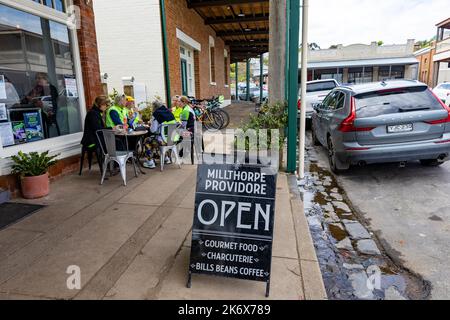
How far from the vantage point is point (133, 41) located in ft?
30.9

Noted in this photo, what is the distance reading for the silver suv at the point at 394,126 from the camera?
5027 millimetres

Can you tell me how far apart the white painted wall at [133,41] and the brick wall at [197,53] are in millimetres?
500

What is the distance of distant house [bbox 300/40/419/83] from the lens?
31.6 meters

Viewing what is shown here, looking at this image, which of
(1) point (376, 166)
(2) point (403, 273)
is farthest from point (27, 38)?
(1) point (376, 166)

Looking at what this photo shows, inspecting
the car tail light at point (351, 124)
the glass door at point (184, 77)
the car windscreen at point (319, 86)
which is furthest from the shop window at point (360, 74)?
the car tail light at point (351, 124)

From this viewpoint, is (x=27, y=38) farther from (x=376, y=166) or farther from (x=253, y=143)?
(x=376, y=166)

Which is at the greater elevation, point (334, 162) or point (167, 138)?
point (167, 138)

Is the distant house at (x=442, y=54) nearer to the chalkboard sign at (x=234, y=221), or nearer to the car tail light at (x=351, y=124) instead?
the car tail light at (x=351, y=124)

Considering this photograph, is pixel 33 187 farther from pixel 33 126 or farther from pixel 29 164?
pixel 33 126

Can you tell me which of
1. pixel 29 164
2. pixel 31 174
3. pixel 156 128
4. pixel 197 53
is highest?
pixel 197 53

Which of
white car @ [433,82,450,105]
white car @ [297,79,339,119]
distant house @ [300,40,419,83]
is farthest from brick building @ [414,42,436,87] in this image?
white car @ [297,79,339,119]

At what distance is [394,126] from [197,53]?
10.0 metres

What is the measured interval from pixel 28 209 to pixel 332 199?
4.14 metres

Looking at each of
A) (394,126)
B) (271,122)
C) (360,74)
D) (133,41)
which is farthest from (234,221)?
(360,74)
